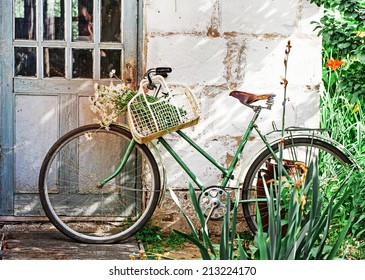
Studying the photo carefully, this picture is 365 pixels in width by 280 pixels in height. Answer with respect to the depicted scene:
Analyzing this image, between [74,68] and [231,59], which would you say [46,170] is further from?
[231,59]

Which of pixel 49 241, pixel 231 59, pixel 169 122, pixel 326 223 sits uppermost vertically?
pixel 231 59

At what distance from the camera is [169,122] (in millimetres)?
5629

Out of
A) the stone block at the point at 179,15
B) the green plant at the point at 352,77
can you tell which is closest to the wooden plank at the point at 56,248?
the green plant at the point at 352,77

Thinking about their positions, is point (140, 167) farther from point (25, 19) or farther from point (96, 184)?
point (25, 19)

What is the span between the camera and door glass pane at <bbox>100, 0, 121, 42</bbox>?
6.35m

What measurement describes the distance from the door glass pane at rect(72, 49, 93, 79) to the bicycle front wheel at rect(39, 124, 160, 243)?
45 centimetres

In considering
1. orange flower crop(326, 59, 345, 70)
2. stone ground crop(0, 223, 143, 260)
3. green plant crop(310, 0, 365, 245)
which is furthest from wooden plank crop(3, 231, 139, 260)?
orange flower crop(326, 59, 345, 70)

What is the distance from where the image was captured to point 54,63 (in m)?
6.31

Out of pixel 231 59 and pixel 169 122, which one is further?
pixel 231 59

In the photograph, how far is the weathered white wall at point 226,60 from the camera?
6.21 metres
